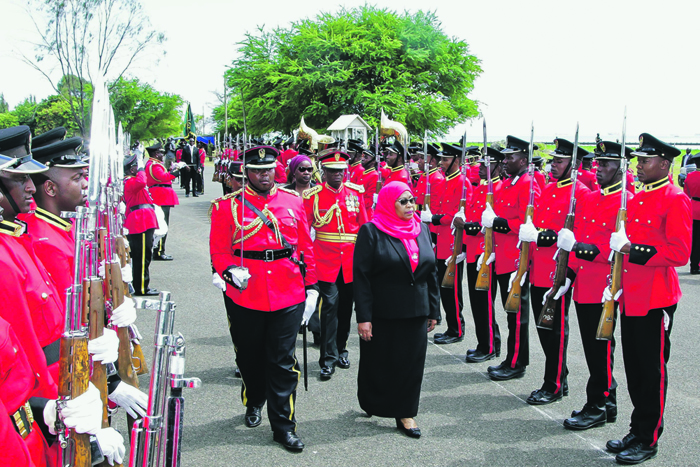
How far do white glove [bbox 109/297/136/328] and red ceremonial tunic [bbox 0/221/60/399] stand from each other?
2.55 feet

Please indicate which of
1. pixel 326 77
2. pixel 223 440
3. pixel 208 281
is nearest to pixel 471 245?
pixel 223 440

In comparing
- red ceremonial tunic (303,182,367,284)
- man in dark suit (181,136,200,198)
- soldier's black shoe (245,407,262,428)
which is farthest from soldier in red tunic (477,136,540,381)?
man in dark suit (181,136,200,198)

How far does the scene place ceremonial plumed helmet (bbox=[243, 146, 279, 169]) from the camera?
4.65 m

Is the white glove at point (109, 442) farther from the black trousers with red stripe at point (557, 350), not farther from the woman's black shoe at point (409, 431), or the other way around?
the black trousers with red stripe at point (557, 350)

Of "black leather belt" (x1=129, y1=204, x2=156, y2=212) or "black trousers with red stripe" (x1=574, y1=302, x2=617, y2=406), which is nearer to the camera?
"black trousers with red stripe" (x1=574, y1=302, x2=617, y2=406)

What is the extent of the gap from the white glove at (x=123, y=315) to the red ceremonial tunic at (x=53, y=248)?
38 centimetres

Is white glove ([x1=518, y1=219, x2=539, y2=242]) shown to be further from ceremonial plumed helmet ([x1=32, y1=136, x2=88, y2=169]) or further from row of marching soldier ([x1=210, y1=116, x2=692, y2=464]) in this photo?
ceremonial plumed helmet ([x1=32, y1=136, x2=88, y2=169])

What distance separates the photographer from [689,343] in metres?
6.74

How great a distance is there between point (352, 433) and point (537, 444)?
4.33ft

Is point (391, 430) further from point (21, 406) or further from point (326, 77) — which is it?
point (326, 77)

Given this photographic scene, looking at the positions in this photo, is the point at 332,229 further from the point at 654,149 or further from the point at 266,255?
the point at 654,149

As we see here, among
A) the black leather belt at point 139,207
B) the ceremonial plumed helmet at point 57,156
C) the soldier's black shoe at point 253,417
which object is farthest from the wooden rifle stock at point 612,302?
the black leather belt at point 139,207

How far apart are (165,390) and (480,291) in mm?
4480

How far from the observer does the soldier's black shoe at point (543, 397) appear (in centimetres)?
514
